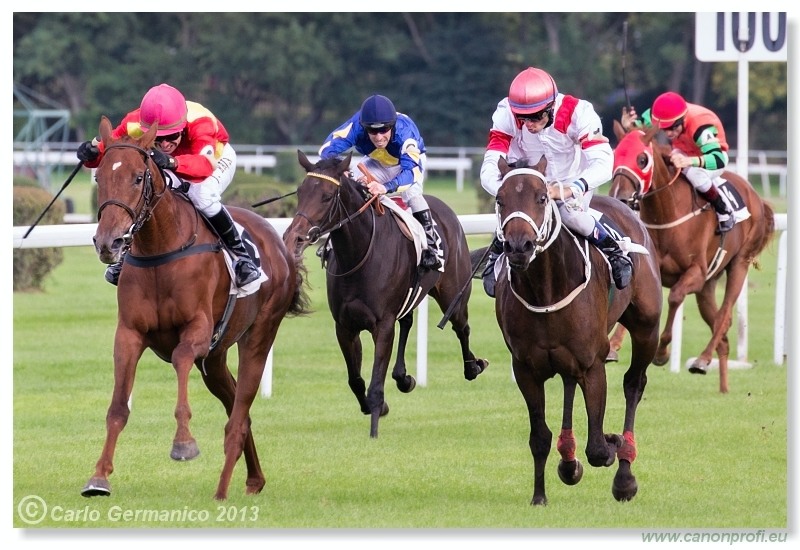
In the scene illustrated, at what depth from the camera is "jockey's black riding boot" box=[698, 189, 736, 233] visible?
9.66 meters

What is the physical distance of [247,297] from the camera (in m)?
6.53

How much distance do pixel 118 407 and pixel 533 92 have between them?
214 centimetres

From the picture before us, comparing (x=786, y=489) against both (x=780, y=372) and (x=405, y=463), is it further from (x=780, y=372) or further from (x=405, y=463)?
(x=780, y=372)

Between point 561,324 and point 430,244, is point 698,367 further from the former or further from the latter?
point 561,324

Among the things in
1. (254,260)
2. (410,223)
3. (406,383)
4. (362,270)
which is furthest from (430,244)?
(254,260)

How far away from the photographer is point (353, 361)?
822 centimetres

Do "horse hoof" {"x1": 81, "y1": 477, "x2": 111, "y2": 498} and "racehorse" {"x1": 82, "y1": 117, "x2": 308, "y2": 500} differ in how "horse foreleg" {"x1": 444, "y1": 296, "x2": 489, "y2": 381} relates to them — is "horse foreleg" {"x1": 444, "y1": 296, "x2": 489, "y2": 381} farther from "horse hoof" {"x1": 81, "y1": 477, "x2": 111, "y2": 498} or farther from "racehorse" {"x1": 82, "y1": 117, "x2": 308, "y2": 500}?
"horse hoof" {"x1": 81, "y1": 477, "x2": 111, "y2": 498}

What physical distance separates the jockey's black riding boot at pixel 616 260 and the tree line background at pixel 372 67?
2554 cm

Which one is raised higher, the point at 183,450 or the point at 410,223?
the point at 410,223

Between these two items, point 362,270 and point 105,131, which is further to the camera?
point 362,270

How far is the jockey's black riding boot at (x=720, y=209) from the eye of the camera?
31.7 feet

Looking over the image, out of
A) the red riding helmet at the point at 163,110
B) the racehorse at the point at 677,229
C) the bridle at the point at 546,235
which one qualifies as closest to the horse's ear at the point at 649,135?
the racehorse at the point at 677,229

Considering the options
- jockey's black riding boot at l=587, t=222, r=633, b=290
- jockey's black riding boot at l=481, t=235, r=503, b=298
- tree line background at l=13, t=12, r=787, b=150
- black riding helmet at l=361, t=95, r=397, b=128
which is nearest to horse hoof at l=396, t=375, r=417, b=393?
black riding helmet at l=361, t=95, r=397, b=128

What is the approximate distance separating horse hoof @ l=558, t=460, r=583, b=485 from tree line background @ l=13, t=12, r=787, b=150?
2569 cm
